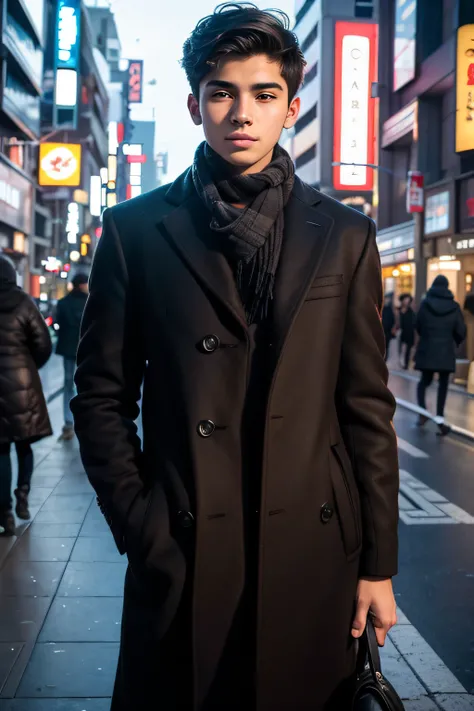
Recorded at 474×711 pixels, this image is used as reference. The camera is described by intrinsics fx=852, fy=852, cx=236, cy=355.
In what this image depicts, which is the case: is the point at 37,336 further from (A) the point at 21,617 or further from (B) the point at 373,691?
(B) the point at 373,691

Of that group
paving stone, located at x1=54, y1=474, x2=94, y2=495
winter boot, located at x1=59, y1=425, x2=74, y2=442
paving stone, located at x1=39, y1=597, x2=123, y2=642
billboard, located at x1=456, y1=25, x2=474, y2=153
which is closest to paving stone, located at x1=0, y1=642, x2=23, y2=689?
paving stone, located at x1=39, y1=597, x2=123, y2=642

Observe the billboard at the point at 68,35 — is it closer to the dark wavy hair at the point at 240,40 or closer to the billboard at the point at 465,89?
the billboard at the point at 465,89

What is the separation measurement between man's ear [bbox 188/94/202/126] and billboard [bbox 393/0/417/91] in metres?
26.3

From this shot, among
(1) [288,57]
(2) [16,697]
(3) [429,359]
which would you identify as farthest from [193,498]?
(3) [429,359]

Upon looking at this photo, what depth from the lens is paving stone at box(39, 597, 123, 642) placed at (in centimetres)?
438

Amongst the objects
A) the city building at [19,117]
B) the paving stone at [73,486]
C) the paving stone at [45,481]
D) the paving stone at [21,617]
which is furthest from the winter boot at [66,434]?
the city building at [19,117]

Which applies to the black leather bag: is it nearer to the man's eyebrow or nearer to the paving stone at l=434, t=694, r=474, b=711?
the man's eyebrow

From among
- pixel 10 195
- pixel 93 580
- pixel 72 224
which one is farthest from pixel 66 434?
pixel 72 224

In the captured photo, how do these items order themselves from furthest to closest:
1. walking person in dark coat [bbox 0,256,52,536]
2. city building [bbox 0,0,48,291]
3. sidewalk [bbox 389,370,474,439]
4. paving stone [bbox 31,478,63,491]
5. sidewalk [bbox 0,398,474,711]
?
city building [bbox 0,0,48,291] < sidewalk [bbox 389,370,474,439] < paving stone [bbox 31,478,63,491] < walking person in dark coat [bbox 0,256,52,536] < sidewalk [bbox 0,398,474,711]

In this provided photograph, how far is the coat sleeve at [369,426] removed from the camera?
206cm

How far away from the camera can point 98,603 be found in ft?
16.0

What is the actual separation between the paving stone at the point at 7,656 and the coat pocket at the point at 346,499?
2.41m

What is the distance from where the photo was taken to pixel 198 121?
2.15 meters

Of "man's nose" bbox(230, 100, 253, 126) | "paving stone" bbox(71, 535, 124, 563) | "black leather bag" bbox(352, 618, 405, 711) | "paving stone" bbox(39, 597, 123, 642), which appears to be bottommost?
"paving stone" bbox(71, 535, 124, 563)
